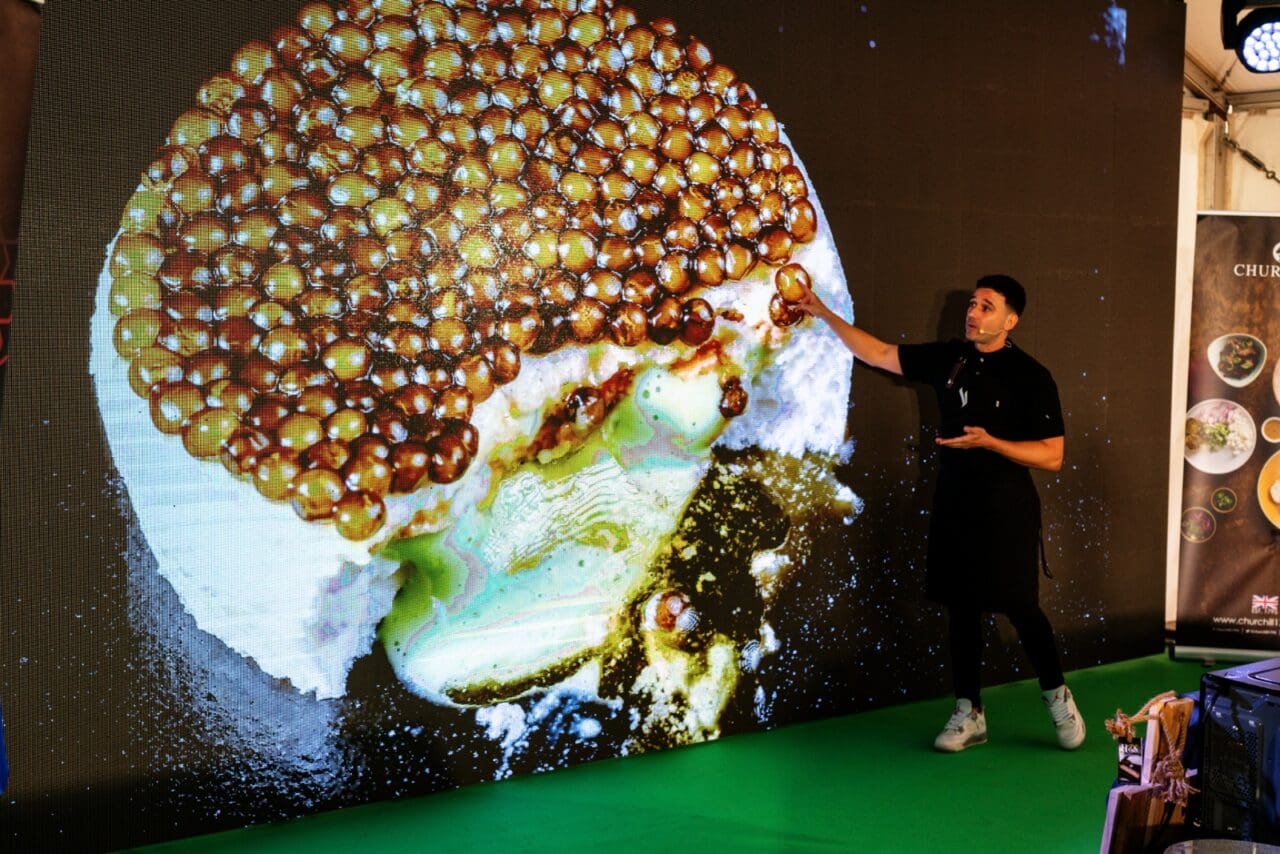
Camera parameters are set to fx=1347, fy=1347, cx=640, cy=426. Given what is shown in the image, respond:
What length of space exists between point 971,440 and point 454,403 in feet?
4.53

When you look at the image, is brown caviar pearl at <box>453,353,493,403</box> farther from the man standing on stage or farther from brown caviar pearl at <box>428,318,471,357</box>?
the man standing on stage

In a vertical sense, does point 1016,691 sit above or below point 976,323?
below

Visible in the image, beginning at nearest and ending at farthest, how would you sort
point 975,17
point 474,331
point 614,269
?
point 474,331, point 614,269, point 975,17

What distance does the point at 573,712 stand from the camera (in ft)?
11.8

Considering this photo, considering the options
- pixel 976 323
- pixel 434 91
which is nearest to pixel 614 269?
pixel 434 91

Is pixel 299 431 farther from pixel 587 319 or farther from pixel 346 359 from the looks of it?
pixel 587 319

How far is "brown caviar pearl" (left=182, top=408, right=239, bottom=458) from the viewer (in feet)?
9.68

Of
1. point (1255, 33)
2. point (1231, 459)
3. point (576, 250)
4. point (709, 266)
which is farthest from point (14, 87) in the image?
point (1231, 459)

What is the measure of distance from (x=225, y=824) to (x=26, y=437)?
992 millimetres

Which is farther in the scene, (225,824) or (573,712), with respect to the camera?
(573,712)

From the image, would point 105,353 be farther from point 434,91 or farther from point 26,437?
point 434,91

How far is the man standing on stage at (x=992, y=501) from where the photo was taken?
3.72 meters

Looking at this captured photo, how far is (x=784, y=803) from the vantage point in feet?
11.1

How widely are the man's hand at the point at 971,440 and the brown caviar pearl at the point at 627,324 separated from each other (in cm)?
85
